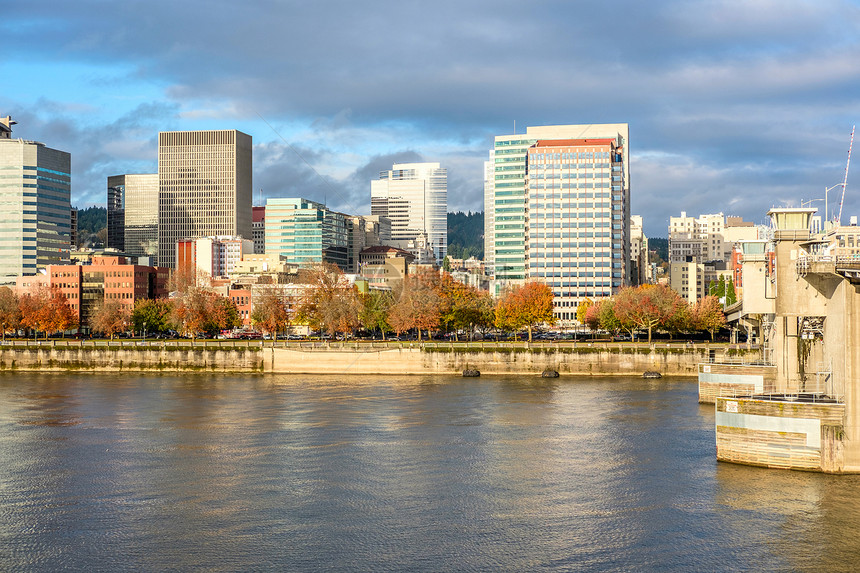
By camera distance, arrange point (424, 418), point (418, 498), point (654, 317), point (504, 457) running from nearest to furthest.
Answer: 1. point (418, 498)
2. point (504, 457)
3. point (424, 418)
4. point (654, 317)

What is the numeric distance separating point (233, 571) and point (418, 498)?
13.5 meters

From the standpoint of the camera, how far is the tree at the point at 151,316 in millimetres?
170125

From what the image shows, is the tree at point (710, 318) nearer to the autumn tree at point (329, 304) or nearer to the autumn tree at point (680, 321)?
the autumn tree at point (680, 321)

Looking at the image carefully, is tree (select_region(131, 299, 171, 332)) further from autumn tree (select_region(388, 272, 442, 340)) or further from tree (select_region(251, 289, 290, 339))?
autumn tree (select_region(388, 272, 442, 340))

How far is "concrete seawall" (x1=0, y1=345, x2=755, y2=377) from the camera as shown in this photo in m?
116

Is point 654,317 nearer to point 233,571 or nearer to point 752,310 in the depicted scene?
point 752,310

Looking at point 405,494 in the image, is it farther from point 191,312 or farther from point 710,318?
point 191,312

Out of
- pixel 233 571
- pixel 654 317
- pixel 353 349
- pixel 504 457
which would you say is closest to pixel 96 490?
pixel 233 571

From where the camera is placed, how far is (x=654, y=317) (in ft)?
473

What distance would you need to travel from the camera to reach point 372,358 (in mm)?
121500

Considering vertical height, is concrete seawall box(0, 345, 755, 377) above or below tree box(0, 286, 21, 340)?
below

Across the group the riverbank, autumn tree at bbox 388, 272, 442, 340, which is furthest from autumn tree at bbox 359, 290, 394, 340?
the riverbank

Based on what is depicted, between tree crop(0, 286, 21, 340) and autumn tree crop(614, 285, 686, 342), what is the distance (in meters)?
106

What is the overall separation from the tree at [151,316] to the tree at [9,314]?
20.6 metres
